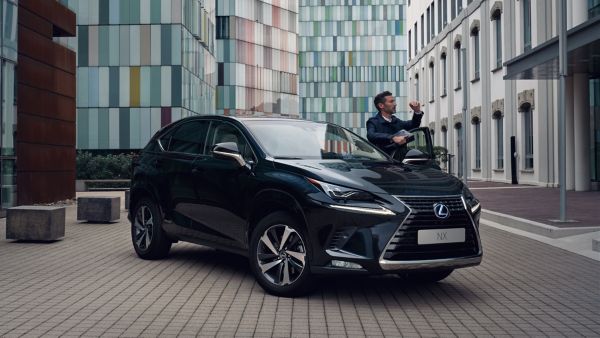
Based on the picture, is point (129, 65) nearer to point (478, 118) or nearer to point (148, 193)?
point (478, 118)

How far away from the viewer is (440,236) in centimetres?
548

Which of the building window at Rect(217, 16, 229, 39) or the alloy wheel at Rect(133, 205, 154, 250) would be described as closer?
the alloy wheel at Rect(133, 205, 154, 250)

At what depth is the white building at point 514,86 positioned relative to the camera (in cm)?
1969

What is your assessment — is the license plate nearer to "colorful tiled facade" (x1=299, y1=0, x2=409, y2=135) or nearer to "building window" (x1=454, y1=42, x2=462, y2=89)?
"building window" (x1=454, y1=42, x2=462, y2=89)

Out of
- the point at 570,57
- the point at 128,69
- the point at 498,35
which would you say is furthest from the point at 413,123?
the point at 128,69

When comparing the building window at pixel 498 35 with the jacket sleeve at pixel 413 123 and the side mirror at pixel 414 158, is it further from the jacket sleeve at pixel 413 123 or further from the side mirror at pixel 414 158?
the side mirror at pixel 414 158

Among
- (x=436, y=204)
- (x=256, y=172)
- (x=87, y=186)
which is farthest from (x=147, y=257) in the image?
(x=87, y=186)

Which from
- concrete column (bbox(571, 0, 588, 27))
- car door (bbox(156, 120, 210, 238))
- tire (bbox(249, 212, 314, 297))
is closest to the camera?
tire (bbox(249, 212, 314, 297))

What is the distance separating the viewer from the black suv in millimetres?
5348

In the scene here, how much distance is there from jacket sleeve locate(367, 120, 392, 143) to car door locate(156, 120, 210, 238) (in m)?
2.10

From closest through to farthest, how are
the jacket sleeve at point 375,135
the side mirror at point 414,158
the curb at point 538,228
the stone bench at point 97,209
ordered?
the side mirror at point 414,158 → the jacket sleeve at point 375,135 → the curb at point 538,228 → the stone bench at point 97,209

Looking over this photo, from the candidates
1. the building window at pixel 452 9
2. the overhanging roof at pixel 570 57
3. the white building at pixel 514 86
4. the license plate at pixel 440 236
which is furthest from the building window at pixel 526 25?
the license plate at pixel 440 236

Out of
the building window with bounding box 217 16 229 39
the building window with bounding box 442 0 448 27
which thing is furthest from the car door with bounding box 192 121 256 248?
the building window with bounding box 217 16 229 39

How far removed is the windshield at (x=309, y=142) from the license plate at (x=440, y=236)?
4.47ft
